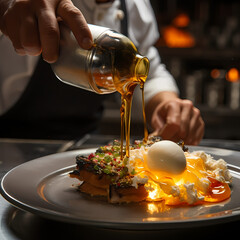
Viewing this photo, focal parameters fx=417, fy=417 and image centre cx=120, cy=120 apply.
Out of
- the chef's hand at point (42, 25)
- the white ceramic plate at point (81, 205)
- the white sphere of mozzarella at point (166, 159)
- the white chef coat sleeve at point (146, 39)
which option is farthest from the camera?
the white chef coat sleeve at point (146, 39)

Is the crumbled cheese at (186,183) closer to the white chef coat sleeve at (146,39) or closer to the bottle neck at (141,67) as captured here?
the bottle neck at (141,67)

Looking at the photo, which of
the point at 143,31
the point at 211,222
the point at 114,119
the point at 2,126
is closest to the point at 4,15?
the point at 211,222

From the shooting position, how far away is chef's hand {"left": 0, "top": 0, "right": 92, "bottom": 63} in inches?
44.0

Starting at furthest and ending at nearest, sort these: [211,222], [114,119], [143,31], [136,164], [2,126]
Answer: [114,119]
[143,31]
[2,126]
[136,164]
[211,222]

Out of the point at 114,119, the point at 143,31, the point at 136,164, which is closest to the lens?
the point at 136,164

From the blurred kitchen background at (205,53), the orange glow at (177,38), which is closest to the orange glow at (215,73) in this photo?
the blurred kitchen background at (205,53)

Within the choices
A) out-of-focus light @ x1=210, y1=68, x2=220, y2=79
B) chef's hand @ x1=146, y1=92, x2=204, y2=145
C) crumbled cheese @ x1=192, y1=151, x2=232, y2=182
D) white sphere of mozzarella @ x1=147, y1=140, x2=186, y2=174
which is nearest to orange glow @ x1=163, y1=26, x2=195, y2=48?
out-of-focus light @ x1=210, y1=68, x2=220, y2=79

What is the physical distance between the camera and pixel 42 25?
3.68 feet

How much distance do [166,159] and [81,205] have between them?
295 mm

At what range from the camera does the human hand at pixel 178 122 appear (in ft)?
6.06

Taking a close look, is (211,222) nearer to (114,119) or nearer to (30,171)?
(30,171)

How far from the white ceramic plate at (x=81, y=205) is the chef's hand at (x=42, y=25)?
0.37 metres

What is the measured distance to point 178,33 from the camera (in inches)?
163

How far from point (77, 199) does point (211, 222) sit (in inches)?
16.6
